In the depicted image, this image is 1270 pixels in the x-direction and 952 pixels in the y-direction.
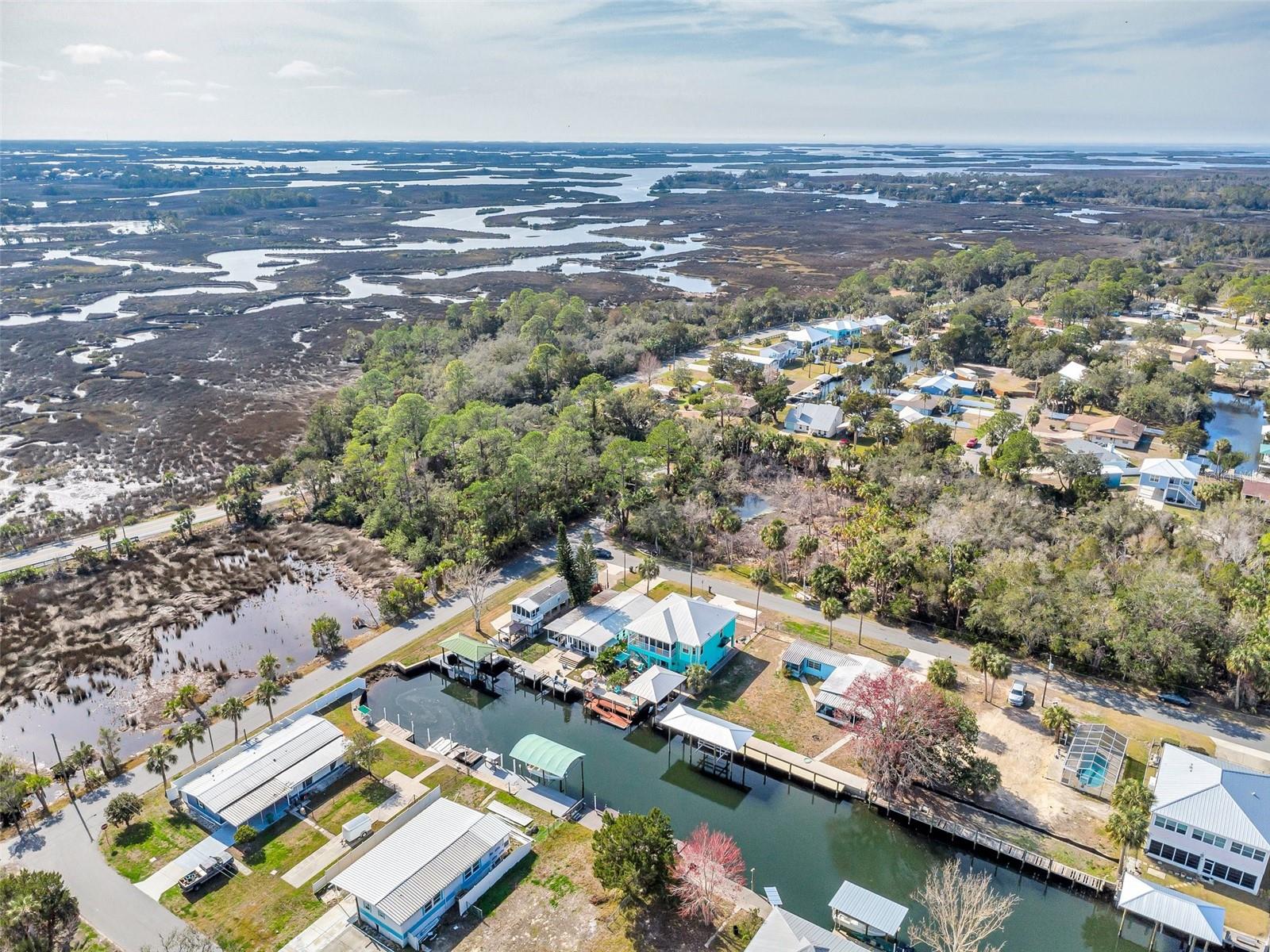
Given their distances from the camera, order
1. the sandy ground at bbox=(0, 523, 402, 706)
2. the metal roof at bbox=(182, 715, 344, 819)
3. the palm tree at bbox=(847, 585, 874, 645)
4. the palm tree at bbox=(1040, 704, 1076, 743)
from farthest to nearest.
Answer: the sandy ground at bbox=(0, 523, 402, 706), the palm tree at bbox=(847, 585, 874, 645), the palm tree at bbox=(1040, 704, 1076, 743), the metal roof at bbox=(182, 715, 344, 819)

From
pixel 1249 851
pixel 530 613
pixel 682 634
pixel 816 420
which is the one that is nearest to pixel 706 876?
pixel 682 634

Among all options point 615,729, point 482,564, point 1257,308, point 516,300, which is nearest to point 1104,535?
point 615,729

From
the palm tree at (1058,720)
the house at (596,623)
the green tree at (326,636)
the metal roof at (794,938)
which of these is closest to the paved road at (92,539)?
the green tree at (326,636)

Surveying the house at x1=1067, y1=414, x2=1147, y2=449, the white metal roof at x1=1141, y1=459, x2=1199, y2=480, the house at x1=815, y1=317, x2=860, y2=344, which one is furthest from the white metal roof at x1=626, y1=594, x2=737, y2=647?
the house at x1=815, y1=317, x2=860, y2=344

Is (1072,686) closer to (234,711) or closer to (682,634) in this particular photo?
(682,634)

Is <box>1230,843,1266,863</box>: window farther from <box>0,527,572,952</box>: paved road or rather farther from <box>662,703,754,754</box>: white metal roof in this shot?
<box>0,527,572,952</box>: paved road

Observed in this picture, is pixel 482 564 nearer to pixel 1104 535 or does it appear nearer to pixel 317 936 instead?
pixel 317 936
